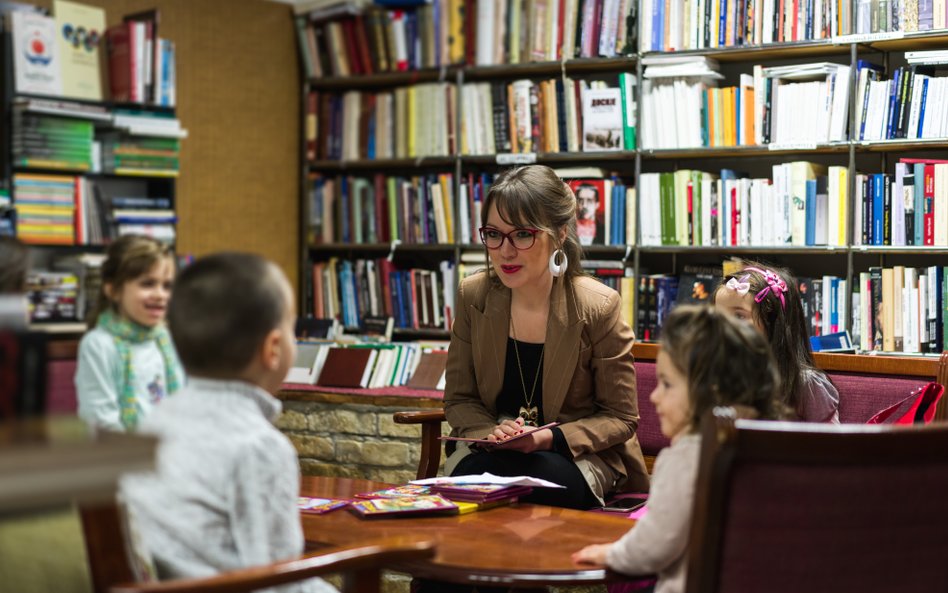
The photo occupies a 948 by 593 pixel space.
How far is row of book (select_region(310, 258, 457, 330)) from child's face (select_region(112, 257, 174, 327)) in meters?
2.58

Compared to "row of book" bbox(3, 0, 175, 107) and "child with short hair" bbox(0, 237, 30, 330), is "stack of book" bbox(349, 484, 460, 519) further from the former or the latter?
"row of book" bbox(3, 0, 175, 107)

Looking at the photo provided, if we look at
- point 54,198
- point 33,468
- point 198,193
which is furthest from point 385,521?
point 198,193

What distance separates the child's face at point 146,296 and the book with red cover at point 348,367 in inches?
62.3

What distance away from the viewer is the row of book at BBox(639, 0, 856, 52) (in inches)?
172

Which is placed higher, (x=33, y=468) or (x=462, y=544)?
(x=33, y=468)

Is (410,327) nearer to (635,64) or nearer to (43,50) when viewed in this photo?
(635,64)

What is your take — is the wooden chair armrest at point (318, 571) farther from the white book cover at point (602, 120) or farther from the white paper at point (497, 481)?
the white book cover at point (602, 120)

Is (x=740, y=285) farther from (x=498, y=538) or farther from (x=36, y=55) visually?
(x=36, y=55)

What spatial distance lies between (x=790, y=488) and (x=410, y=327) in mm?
3990

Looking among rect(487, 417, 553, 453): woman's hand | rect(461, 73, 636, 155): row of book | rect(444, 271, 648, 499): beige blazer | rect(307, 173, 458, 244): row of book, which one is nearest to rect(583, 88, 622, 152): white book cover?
rect(461, 73, 636, 155): row of book

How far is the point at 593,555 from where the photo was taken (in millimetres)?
1758

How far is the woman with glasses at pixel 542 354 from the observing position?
2623 mm

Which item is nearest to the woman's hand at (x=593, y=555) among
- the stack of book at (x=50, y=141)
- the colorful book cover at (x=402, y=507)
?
the colorful book cover at (x=402, y=507)

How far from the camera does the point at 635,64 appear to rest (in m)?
4.89
